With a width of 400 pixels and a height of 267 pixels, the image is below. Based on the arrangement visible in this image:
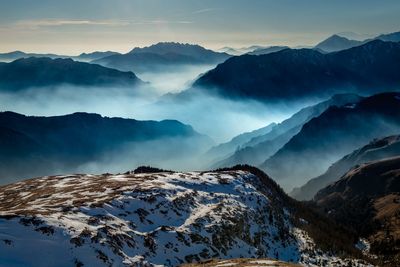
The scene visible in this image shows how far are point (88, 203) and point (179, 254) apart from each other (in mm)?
24345

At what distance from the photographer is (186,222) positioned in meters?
111

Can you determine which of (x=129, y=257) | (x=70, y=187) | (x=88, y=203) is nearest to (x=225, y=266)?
(x=129, y=257)

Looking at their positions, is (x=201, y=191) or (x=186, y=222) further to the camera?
(x=201, y=191)

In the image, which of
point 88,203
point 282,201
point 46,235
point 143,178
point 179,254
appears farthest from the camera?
point 282,201

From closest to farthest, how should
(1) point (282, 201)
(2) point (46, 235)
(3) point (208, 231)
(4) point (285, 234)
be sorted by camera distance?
(2) point (46, 235) < (3) point (208, 231) < (4) point (285, 234) < (1) point (282, 201)

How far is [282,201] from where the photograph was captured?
569 ft

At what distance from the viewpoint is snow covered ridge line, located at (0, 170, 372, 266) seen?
3031 inches

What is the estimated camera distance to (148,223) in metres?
104

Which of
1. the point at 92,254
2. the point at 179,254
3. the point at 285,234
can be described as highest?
the point at 92,254

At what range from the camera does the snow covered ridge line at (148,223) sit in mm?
77000

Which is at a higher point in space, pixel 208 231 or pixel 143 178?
pixel 143 178

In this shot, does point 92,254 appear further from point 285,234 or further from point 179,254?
point 285,234

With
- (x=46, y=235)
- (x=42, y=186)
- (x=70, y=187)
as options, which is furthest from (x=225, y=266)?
(x=42, y=186)

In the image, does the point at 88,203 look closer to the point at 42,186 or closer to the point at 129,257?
the point at 129,257
